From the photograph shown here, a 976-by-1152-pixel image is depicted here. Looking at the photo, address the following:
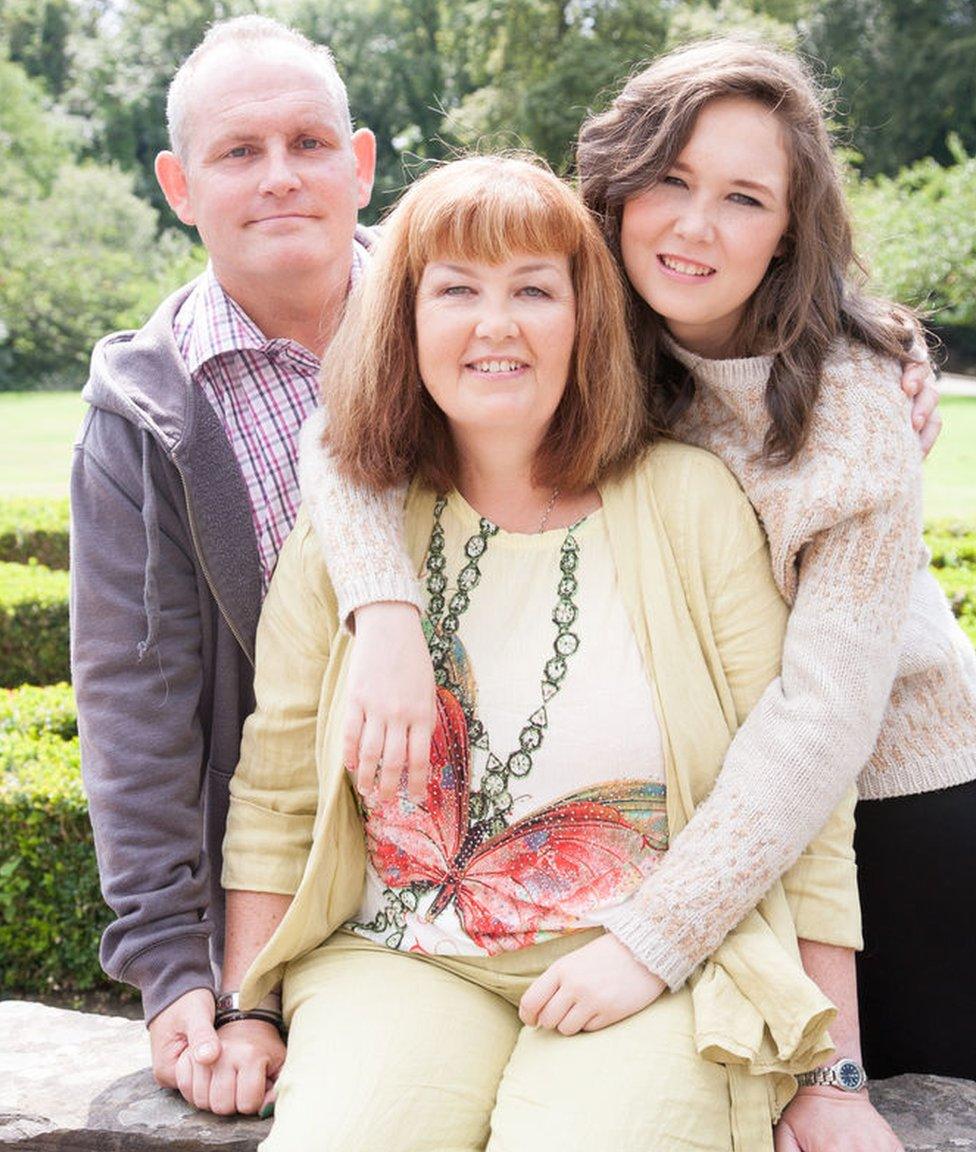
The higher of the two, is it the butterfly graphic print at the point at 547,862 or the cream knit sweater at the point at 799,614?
the cream knit sweater at the point at 799,614

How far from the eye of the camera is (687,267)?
2385 millimetres

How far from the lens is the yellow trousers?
198 cm

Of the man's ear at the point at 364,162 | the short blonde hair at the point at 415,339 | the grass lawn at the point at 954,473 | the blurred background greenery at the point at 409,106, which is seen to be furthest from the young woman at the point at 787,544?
the blurred background greenery at the point at 409,106

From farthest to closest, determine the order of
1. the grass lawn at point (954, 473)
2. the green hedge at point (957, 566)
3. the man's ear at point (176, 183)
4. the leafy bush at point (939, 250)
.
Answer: the leafy bush at point (939, 250) < the grass lawn at point (954, 473) < the green hedge at point (957, 566) < the man's ear at point (176, 183)

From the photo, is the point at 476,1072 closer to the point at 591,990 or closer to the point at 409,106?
the point at 591,990

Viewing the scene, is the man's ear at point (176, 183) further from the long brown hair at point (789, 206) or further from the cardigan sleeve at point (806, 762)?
the cardigan sleeve at point (806, 762)

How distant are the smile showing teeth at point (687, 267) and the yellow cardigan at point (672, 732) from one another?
296 millimetres

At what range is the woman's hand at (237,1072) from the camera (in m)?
2.35

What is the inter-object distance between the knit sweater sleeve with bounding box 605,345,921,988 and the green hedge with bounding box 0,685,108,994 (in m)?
2.33

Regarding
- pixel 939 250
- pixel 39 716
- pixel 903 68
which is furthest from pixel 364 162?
pixel 903 68

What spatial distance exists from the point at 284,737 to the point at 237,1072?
0.57 metres

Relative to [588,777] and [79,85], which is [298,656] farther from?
[79,85]

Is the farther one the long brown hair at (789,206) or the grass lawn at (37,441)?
the grass lawn at (37,441)

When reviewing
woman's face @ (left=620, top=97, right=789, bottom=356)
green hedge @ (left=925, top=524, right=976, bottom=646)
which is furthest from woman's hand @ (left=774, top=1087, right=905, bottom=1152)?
green hedge @ (left=925, top=524, right=976, bottom=646)
